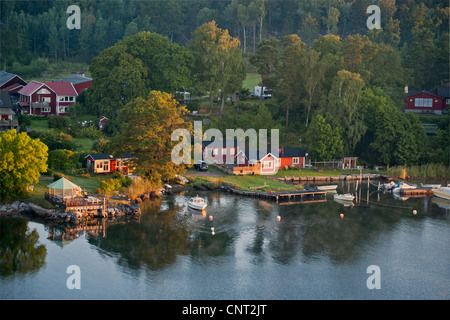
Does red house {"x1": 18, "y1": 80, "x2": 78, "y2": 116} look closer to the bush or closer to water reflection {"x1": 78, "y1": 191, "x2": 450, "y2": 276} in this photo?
the bush

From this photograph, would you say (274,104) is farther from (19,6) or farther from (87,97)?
(19,6)

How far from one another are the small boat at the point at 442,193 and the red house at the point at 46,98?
182 ft

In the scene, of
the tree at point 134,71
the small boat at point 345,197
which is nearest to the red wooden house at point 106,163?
the tree at point 134,71

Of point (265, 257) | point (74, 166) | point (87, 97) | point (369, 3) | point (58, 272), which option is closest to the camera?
point (58, 272)

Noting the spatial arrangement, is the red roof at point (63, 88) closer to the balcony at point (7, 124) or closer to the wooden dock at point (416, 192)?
the balcony at point (7, 124)

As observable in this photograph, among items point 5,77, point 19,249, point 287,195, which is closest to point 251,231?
point 287,195

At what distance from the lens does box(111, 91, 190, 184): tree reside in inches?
2795

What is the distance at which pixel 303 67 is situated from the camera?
9625 cm

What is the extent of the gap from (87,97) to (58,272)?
5448 cm

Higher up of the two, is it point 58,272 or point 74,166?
point 74,166

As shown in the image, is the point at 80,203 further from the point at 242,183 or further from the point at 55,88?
the point at 55,88

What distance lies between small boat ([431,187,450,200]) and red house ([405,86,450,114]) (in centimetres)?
3203

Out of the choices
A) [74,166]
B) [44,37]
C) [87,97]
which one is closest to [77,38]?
[44,37]

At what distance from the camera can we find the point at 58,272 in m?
48.3
